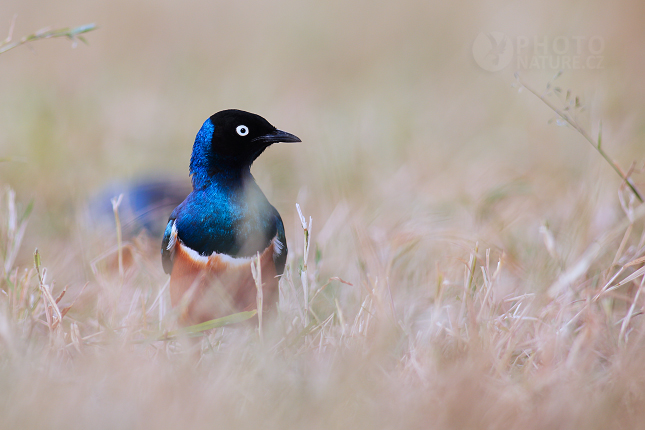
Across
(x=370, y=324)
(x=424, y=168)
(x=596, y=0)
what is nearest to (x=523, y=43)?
(x=596, y=0)

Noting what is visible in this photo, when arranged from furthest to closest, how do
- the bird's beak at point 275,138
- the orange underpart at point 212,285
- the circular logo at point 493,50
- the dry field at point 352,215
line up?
1. the circular logo at point 493,50
2. the bird's beak at point 275,138
3. the orange underpart at point 212,285
4. the dry field at point 352,215

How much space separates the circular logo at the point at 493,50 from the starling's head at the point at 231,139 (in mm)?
4042

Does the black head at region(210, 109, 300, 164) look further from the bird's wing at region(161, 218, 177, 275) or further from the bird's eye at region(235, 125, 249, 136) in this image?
the bird's wing at region(161, 218, 177, 275)

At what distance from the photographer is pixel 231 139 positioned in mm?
3004

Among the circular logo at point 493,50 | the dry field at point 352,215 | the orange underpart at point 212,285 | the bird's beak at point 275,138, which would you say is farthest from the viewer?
the circular logo at point 493,50

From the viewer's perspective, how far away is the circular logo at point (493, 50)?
6383 millimetres

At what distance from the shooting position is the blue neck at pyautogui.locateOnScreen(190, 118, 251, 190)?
2988 mm

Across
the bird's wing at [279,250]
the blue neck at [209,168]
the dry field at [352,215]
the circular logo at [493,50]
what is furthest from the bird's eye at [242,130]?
the circular logo at [493,50]

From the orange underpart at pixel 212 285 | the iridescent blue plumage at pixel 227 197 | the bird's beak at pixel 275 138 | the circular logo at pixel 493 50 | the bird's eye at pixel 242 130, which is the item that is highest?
the circular logo at pixel 493 50

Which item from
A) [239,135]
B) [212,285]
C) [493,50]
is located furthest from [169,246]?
[493,50]

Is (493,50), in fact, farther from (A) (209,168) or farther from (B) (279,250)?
(A) (209,168)

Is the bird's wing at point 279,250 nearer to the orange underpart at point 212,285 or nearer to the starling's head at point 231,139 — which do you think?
the orange underpart at point 212,285

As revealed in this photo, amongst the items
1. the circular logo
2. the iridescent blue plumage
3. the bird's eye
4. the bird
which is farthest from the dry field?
the bird's eye

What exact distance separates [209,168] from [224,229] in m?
0.31
